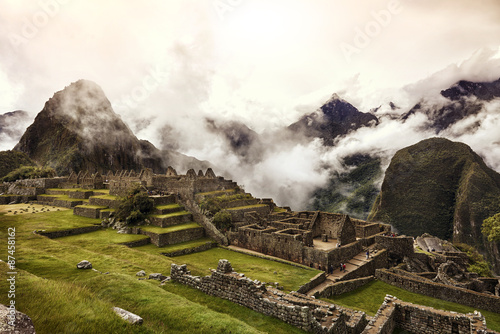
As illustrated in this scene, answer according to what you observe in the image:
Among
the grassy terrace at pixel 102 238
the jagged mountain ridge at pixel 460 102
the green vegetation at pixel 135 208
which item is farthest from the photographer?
the jagged mountain ridge at pixel 460 102

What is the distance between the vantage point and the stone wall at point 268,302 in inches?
315

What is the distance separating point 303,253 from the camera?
22922 millimetres

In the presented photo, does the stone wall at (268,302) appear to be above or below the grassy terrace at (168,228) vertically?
above

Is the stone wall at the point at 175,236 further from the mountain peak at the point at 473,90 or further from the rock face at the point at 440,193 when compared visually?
the mountain peak at the point at 473,90

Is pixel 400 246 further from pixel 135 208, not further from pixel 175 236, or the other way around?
pixel 135 208

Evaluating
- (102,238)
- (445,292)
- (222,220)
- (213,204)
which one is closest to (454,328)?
(445,292)

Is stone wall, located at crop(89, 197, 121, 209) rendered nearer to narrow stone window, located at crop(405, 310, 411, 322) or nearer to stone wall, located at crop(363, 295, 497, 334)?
stone wall, located at crop(363, 295, 497, 334)

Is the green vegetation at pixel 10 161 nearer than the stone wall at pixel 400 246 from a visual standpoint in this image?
No

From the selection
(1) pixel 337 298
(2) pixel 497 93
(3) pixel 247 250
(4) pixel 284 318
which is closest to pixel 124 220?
(3) pixel 247 250

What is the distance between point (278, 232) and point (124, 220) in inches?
691

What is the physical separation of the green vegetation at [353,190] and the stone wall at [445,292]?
9050 cm

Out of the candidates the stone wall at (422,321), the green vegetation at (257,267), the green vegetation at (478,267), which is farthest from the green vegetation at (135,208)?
the green vegetation at (478,267)

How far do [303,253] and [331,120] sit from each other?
467 ft

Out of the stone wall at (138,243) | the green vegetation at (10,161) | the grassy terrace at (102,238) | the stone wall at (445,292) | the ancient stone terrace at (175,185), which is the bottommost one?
the stone wall at (445,292)
